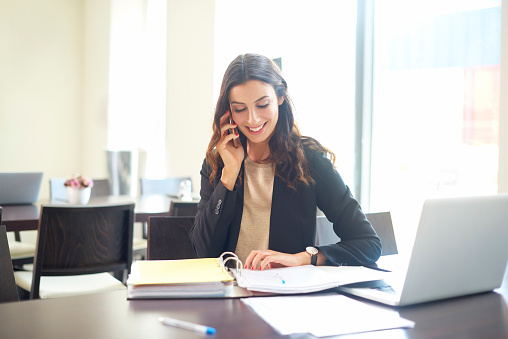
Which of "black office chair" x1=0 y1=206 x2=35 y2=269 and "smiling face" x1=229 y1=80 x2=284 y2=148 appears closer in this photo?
"smiling face" x1=229 y1=80 x2=284 y2=148

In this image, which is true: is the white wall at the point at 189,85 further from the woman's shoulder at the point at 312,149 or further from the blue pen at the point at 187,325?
the blue pen at the point at 187,325

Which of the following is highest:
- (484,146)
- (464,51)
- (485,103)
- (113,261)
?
(464,51)

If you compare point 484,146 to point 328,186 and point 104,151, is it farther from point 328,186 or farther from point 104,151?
point 104,151

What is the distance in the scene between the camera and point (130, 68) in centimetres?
613

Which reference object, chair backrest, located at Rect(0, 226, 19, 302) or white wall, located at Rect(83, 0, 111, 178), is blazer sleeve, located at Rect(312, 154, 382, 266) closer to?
chair backrest, located at Rect(0, 226, 19, 302)

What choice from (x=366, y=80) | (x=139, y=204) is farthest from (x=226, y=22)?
(x=139, y=204)

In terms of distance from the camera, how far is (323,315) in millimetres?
1107

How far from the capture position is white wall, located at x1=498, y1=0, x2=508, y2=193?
260 cm

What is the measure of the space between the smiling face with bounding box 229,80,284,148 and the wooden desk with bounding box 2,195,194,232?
1.22 metres

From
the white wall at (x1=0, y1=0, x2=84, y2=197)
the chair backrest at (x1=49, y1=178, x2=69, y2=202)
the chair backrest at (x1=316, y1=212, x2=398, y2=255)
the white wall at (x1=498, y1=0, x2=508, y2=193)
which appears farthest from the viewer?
the white wall at (x1=0, y1=0, x2=84, y2=197)

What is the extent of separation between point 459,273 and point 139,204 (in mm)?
2480

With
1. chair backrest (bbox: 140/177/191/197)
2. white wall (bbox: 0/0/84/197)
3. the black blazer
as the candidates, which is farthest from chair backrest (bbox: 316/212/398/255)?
white wall (bbox: 0/0/84/197)

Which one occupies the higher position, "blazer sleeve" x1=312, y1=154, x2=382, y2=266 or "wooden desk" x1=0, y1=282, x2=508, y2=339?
"blazer sleeve" x1=312, y1=154, x2=382, y2=266

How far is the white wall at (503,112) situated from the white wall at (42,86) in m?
5.18
